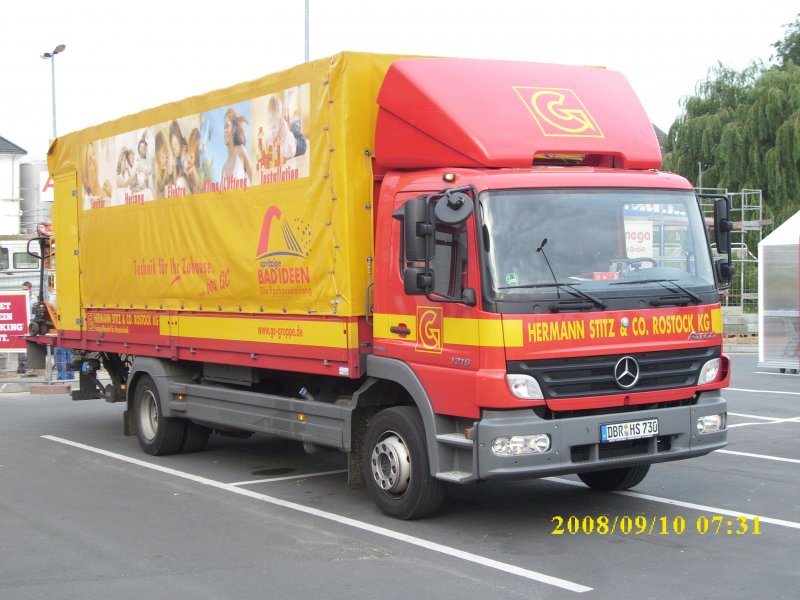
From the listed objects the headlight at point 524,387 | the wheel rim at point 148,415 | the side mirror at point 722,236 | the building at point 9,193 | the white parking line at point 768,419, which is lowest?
the white parking line at point 768,419

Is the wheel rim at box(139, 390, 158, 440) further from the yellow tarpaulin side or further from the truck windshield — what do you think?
the truck windshield

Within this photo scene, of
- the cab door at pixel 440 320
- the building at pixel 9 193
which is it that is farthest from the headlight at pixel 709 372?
the building at pixel 9 193

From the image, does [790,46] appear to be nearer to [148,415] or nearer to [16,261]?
[16,261]

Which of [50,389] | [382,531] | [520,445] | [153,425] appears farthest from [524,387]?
[50,389]

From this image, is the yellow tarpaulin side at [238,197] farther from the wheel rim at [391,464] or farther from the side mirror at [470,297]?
the side mirror at [470,297]

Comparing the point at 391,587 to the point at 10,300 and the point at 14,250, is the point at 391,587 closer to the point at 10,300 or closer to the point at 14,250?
the point at 10,300

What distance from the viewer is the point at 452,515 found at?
8492mm

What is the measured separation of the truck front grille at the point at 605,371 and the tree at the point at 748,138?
3103 centimetres

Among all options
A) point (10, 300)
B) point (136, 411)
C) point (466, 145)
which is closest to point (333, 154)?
point (466, 145)

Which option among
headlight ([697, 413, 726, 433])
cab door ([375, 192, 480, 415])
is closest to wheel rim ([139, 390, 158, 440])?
cab door ([375, 192, 480, 415])

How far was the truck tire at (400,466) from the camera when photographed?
8.02m

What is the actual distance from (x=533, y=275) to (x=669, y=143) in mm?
36372

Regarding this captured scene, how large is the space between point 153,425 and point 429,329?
528 cm

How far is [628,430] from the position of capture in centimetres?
765
